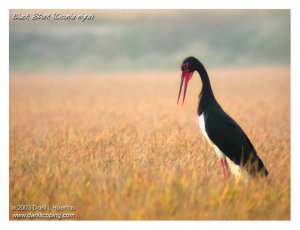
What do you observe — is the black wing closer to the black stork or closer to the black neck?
the black stork

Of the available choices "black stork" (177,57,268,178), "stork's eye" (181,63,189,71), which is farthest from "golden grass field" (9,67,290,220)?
"stork's eye" (181,63,189,71)

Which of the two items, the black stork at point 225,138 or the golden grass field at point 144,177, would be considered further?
the black stork at point 225,138

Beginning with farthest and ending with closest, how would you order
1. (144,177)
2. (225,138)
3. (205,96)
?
(205,96), (225,138), (144,177)

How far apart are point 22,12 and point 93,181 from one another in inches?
104

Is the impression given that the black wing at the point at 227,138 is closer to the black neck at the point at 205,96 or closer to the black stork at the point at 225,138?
the black stork at the point at 225,138

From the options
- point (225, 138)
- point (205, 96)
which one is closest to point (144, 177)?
point (225, 138)

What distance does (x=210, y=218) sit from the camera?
5.42 metres

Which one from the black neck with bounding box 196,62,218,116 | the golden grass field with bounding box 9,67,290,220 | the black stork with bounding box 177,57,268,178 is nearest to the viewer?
the golden grass field with bounding box 9,67,290,220

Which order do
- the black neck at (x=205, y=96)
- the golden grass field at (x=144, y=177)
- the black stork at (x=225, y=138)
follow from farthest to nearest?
the black neck at (x=205, y=96)
the black stork at (x=225, y=138)
the golden grass field at (x=144, y=177)

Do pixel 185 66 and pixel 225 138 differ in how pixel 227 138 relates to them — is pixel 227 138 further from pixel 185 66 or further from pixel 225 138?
pixel 185 66

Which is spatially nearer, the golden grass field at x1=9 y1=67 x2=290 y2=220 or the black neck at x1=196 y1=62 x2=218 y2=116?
the golden grass field at x1=9 y1=67 x2=290 y2=220

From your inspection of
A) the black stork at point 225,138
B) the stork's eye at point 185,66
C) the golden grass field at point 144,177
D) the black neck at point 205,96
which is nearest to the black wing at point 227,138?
the black stork at point 225,138
